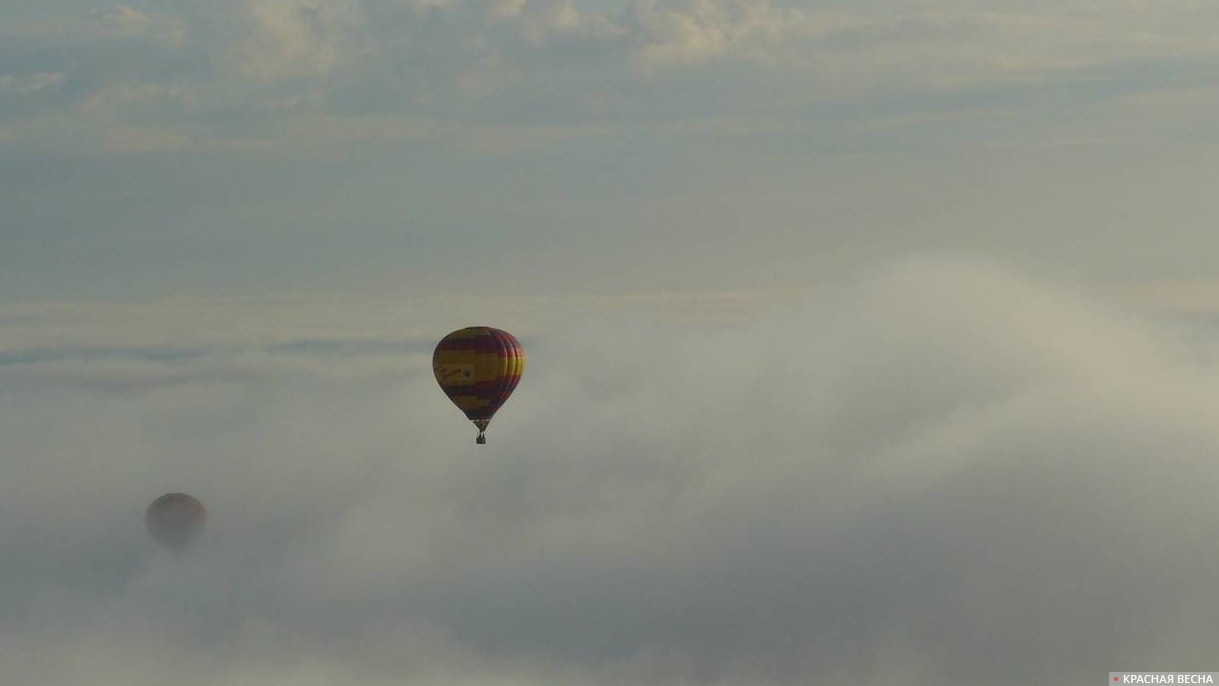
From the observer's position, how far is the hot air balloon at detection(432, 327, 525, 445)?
171 metres

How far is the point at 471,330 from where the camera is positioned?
568 feet

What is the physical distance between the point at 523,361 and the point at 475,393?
6.15m

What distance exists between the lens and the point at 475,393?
171625 mm

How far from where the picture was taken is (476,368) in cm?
17075

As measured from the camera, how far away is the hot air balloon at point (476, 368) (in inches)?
6732

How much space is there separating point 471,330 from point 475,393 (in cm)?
578

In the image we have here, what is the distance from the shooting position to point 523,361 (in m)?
175

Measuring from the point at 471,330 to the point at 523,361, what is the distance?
580cm
